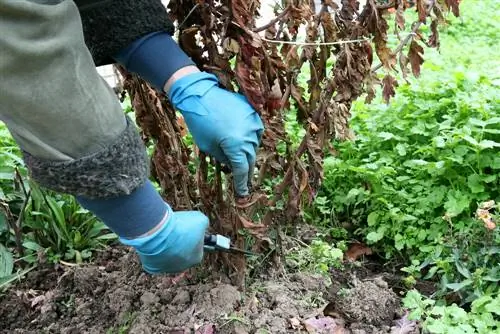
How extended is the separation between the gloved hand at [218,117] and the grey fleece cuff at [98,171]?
226 mm

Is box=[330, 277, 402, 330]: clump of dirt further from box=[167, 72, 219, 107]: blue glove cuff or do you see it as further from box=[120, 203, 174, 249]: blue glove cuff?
box=[167, 72, 219, 107]: blue glove cuff

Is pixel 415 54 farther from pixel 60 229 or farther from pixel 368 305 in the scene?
pixel 60 229

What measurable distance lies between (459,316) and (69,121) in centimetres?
133

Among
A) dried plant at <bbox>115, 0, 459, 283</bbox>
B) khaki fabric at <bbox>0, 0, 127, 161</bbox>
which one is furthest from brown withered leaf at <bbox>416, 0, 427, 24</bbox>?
khaki fabric at <bbox>0, 0, 127, 161</bbox>

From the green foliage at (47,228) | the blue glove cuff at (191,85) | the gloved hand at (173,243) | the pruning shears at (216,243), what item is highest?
the blue glove cuff at (191,85)

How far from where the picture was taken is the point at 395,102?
3.32 m

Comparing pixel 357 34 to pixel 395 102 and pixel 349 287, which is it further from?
pixel 395 102

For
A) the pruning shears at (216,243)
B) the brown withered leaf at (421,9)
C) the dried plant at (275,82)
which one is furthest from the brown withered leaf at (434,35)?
the pruning shears at (216,243)

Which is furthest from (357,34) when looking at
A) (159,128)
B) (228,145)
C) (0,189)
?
(0,189)

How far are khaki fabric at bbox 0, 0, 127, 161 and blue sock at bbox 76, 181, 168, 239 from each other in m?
0.18

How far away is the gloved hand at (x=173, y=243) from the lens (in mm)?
1750

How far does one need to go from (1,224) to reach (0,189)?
0.15 meters

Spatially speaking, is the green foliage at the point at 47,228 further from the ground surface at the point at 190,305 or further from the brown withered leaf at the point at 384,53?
the brown withered leaf at the point at 384,53

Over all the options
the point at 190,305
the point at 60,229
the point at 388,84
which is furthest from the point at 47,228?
the point at 388,84
